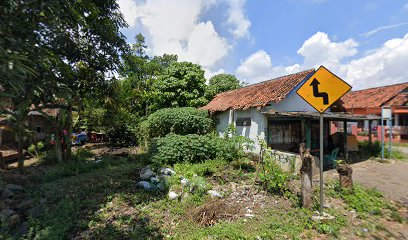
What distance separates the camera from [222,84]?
Result: 19188 mm

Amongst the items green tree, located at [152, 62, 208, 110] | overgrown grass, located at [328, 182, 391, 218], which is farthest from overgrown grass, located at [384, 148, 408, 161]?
green tree, located at [152, 62, 208, 110]

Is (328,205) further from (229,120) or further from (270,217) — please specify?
(229,120)

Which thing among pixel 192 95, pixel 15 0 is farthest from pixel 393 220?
pixel 192 95

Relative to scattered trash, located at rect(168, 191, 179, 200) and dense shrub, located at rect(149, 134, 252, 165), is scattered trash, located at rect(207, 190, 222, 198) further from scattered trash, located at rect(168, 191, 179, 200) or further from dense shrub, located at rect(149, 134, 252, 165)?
dense shrub, located at rect(149, 134, 252, 165)

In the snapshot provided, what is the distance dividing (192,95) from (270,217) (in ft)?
39.2

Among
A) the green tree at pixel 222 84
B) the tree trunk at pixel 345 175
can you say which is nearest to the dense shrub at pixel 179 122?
the green tree at pixel 222 84

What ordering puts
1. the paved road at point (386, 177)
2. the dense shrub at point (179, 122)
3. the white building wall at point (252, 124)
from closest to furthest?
the paved road at point (386, 177), the white building wall at point (252, 124), the dense shrub at point (179, 122)

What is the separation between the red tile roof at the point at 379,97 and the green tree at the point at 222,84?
873 cm

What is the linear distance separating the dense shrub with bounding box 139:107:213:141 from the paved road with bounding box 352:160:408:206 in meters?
7.69

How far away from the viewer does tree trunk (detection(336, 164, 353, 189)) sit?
594 centimetres

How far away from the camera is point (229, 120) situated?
12688 mm

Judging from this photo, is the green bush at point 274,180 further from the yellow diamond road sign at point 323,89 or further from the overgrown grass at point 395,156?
the overgrown grass at point 395,156

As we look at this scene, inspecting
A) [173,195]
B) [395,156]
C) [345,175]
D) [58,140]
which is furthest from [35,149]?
[395,156]

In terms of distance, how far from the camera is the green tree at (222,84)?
18.2 metres
